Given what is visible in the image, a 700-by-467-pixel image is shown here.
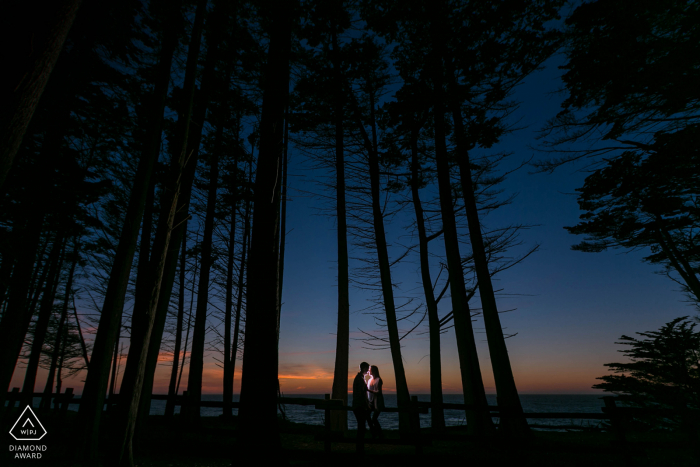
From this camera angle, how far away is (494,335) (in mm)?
7430

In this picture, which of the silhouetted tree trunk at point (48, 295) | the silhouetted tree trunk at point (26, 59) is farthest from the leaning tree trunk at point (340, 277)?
the silhouetted tree trunk at point (48, 295)

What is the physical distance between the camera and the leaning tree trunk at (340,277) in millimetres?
8711

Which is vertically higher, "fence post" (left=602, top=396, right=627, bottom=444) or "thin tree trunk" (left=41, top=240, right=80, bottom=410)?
"thin tree trunk" (left=41, top=240, right=80, bottom=410)

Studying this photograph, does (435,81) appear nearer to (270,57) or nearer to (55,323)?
(270,57)

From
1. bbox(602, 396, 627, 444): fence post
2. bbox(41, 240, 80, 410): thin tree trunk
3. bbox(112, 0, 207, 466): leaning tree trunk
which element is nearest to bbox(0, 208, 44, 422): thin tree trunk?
bbox(112, 0, 207, 466): leaning tree trunk

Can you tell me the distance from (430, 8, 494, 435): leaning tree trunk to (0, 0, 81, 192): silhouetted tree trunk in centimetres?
859

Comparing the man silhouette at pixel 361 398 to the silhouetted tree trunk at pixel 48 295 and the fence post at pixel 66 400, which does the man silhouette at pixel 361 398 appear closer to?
the fence post at pixel 66 400

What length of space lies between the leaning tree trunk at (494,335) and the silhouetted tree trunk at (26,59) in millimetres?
8406

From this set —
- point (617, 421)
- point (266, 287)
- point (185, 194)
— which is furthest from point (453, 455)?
point (185, 194)

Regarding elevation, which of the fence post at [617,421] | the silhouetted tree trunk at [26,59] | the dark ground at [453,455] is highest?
the silhouetted tree trunk at [26,59]

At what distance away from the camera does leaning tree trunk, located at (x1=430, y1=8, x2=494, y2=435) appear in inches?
343

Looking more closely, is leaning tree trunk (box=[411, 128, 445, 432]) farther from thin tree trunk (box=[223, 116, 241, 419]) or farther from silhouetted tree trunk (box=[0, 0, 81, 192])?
silhouetted tree trunk (box=[0, 0, 81, 192])

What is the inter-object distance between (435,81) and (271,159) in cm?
719

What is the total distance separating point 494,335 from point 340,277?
15.2ft
